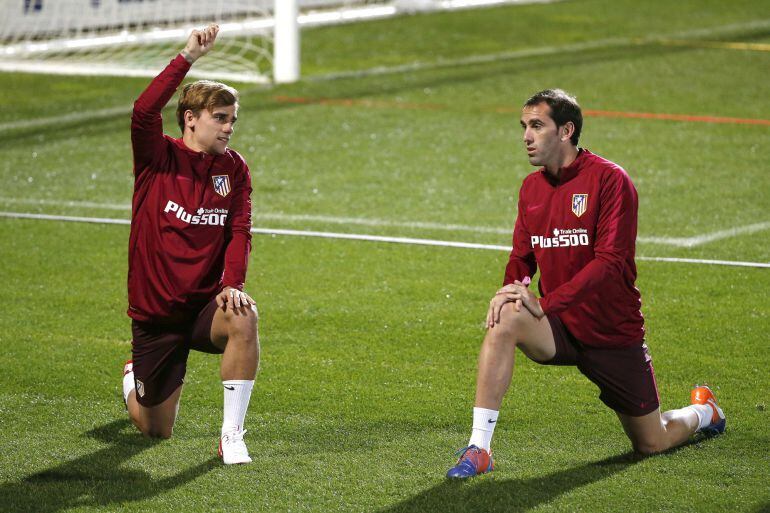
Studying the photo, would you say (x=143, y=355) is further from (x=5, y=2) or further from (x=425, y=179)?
(x=5, y=2)

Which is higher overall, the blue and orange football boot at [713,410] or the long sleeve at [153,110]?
the long sleeve at [153,110]

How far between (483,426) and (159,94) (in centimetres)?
188

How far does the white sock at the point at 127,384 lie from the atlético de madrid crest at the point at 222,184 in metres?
1.03

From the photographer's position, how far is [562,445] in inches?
219

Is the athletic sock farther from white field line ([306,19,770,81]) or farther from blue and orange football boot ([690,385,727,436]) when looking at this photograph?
white field line ([306,19,770,81])

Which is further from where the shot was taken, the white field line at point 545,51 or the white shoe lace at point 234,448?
the white field line at point 545,51

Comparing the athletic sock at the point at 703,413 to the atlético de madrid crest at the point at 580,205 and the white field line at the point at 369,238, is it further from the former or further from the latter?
the white field line at the point at 369,238

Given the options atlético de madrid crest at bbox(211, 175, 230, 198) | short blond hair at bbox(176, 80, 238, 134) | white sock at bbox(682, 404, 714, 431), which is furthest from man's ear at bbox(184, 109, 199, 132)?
white sock at bbox(682, 404, 714, 431)

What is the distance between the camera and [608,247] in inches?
204

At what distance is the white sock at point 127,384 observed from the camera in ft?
19.4

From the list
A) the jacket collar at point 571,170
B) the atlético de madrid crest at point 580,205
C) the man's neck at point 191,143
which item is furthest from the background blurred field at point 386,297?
the man's neck at point 191,143

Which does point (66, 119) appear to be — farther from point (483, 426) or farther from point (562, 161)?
point (483, 426)

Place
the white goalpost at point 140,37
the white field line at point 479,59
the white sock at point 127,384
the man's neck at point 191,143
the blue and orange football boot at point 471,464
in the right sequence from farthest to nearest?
the white goalpost at point 140,37 → the white field line at point 479,59 → the white sock at point 127,384 → the man's neck at point 191,143 → the blue and orange football boot at point 471,464

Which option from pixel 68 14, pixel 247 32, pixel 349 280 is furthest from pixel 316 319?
pixel 68 14
